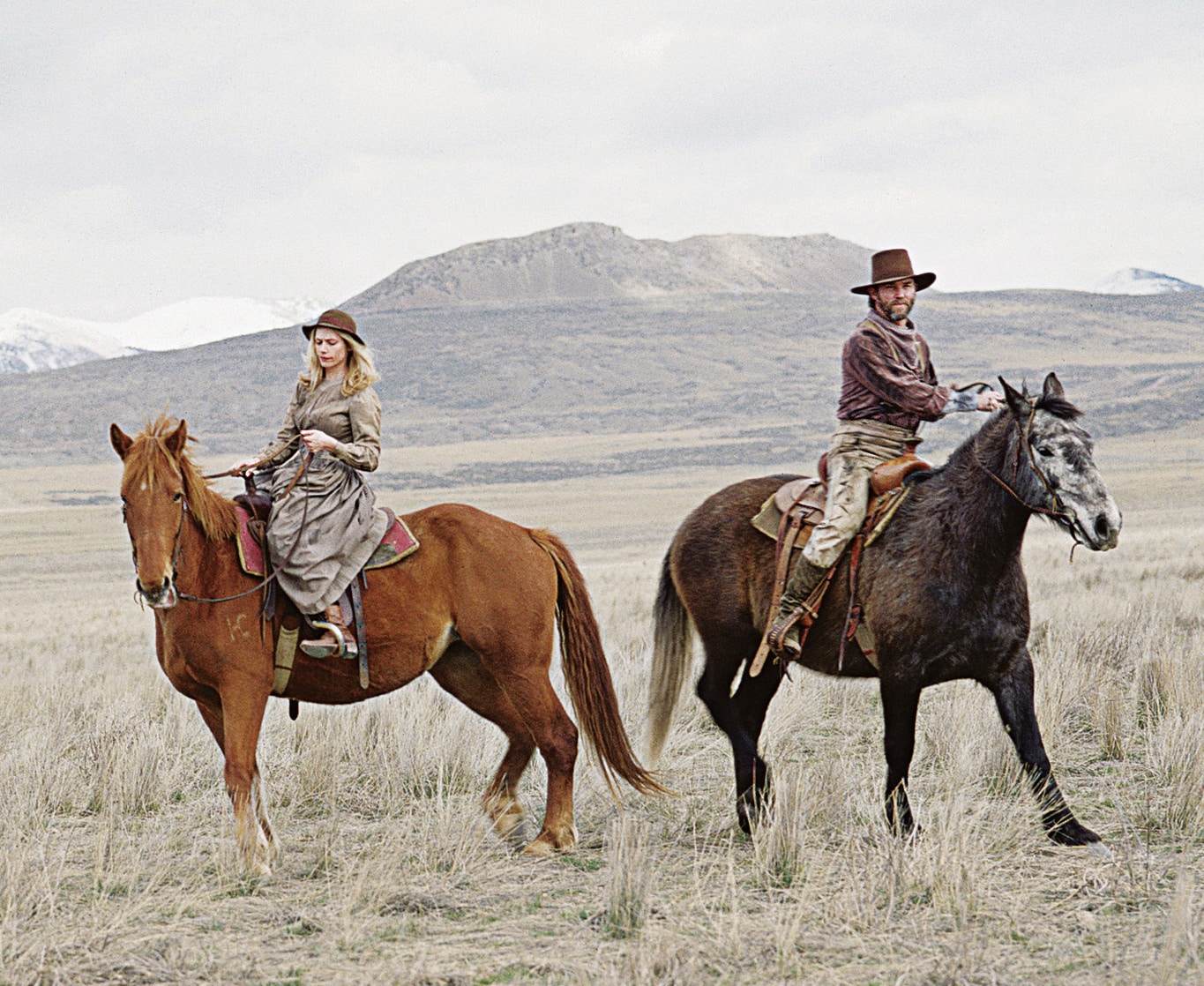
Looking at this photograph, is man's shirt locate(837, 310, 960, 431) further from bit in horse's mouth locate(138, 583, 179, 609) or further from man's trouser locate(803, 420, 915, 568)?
bit in horse's mouth locate(138, 583, 179, 609)

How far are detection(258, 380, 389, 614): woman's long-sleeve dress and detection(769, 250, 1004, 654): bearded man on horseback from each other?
6.76 ft

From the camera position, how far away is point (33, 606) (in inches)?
988

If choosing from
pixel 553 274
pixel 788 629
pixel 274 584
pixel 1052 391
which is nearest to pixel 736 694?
pixel 788 629

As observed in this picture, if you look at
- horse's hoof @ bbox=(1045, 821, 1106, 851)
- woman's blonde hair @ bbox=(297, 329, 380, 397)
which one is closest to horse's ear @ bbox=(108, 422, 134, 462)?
woman's blonde hair @ bbox=(297, 329, 380, 397)

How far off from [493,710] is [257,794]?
1.24 meters

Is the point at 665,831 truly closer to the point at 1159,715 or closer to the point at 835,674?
the point at 835,674

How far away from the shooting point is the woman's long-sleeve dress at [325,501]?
5.79 meters

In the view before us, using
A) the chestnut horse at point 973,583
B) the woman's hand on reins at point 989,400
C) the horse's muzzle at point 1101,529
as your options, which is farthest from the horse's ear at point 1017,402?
the horse's muzzle at point 1101,529

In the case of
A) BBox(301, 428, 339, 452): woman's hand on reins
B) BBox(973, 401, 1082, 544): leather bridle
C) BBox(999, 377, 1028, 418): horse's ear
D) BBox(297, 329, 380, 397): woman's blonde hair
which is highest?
BBox(297, 329, 380, 397): woman's blonde hair

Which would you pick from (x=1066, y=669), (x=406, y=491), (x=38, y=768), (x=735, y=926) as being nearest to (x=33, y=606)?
(x=38, y=768)

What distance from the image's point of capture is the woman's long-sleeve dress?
579 cm

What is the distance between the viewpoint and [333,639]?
5777mm

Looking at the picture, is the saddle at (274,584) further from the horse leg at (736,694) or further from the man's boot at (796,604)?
the man's boot at (796,604)

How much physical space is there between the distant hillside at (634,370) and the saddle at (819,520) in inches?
2449
